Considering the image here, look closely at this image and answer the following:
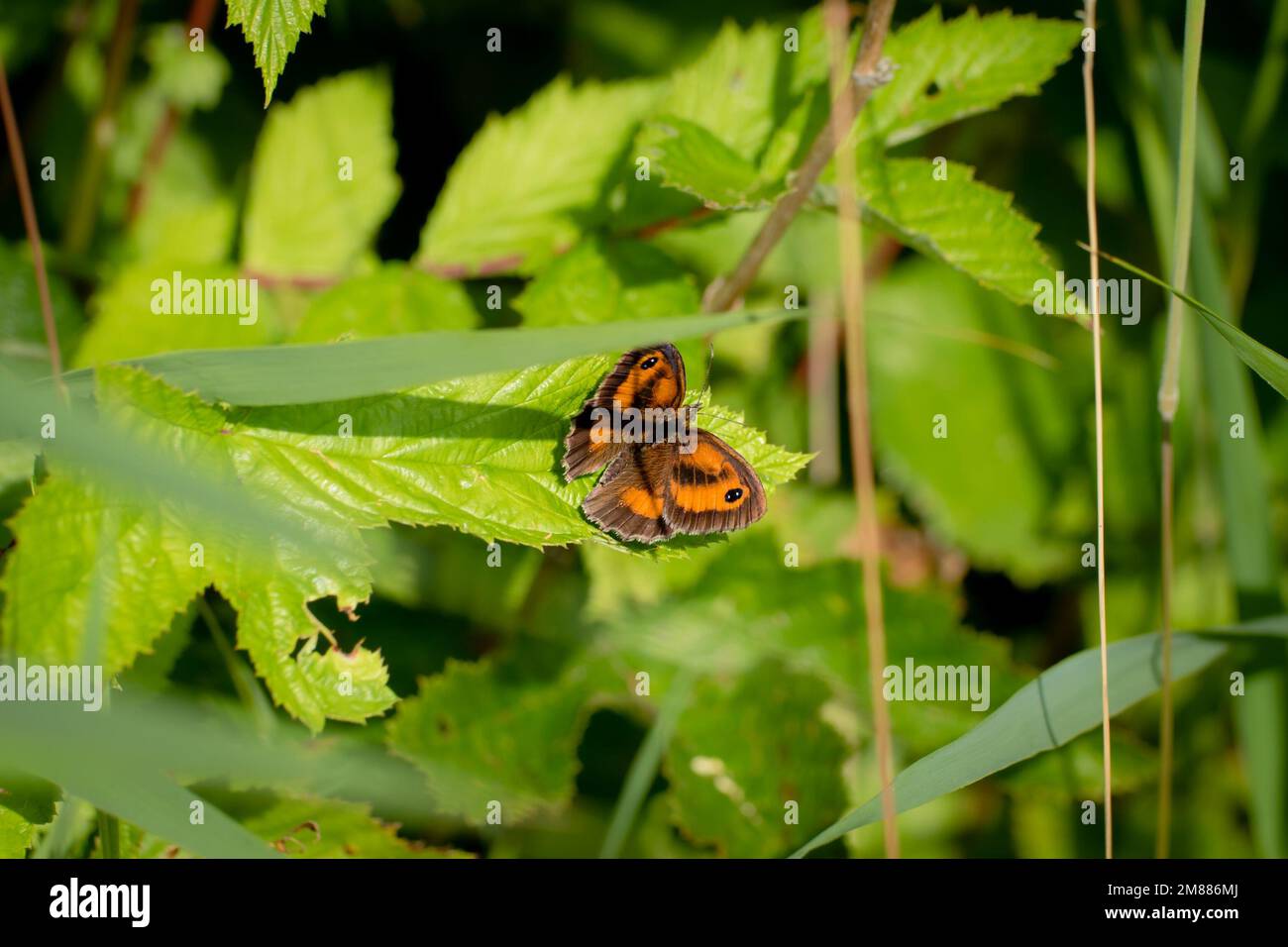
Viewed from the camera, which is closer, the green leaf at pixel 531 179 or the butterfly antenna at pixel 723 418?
the butterfly antenna at pixel 723 418

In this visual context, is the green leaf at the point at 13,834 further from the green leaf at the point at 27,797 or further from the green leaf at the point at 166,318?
the green leaf at the point at 166,318

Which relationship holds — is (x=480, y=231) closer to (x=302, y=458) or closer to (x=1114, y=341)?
(x=302, y=458)

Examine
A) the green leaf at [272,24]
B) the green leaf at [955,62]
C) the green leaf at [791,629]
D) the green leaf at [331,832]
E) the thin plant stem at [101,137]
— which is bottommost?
the green leaf at [331,832]

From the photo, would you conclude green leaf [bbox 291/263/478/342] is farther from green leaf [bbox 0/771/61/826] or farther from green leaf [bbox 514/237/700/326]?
green leaf [bbox 0/771/61/826]

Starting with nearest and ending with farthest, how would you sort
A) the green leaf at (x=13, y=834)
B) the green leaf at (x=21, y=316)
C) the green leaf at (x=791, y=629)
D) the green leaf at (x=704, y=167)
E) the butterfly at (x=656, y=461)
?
1. the green leaf at (x=13, y=834)
2. the butterfly at (x=656, y=461)
3. the green leaf at (x=704, y=167)
4. the green leaf at (x=21, y=316)
5. the green leaf at (x=791, y=629)

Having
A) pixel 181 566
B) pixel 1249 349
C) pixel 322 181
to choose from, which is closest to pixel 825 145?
pixel 1249 349

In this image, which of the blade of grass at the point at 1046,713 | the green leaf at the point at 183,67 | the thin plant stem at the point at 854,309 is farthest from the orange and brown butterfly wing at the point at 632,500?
the green leaf at the point at 183,67

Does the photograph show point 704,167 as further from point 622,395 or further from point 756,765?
point 756,765
